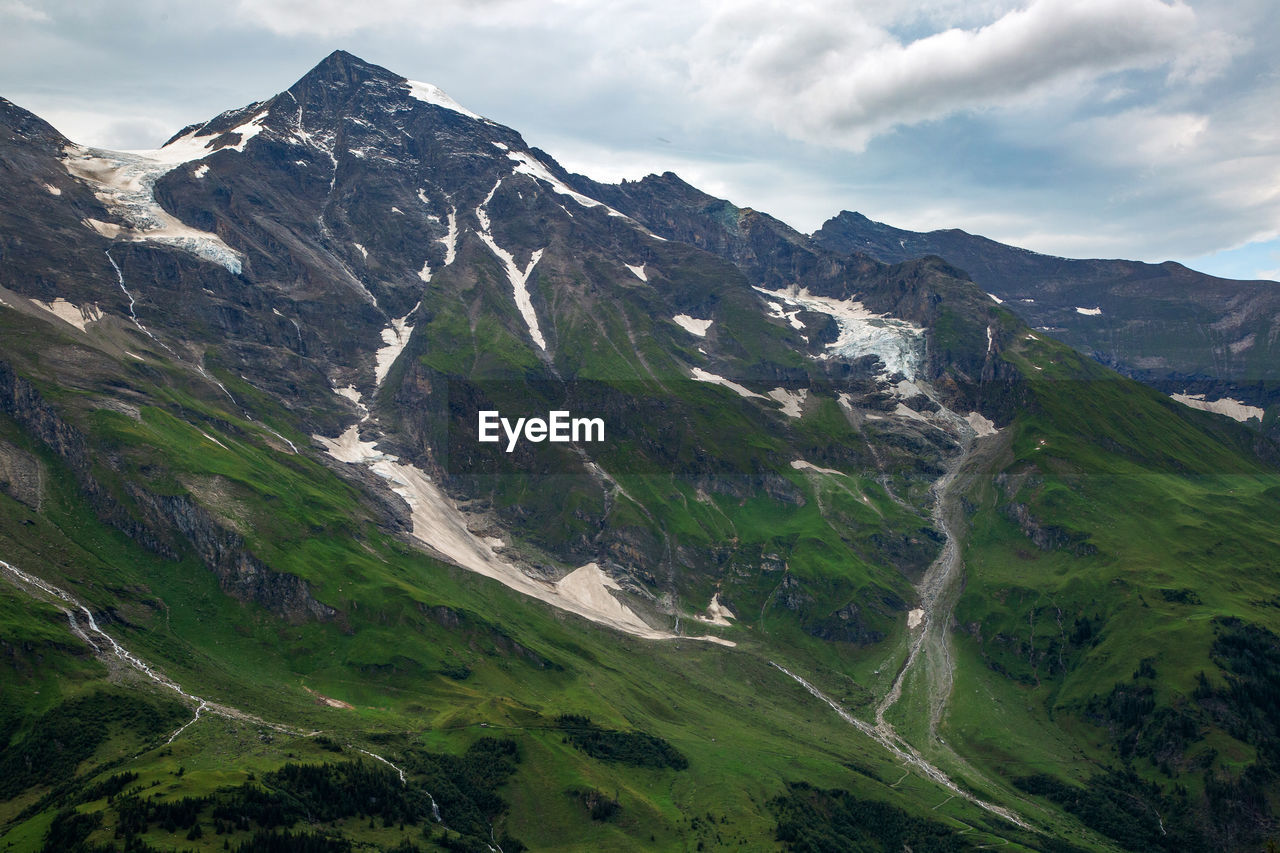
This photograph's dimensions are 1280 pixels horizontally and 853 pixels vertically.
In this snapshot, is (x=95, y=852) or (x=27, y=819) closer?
(x=95, y=852)

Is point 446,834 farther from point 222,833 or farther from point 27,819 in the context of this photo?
point 27,819

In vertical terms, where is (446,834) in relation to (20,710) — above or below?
below

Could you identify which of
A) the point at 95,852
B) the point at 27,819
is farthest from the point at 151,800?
the point at 27,819

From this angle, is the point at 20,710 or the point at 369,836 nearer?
the point at 369,836

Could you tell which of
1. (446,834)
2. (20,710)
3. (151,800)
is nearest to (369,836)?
(446,834)

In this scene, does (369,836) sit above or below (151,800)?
below

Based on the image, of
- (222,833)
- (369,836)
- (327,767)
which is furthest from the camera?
(327,767)

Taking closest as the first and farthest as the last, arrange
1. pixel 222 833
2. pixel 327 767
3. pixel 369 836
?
pixel 222 833 < pixel 369 836 < pixel 327 767

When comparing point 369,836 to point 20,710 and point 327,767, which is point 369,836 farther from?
point 20,710

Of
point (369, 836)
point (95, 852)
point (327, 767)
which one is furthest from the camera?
point (327, 767)
